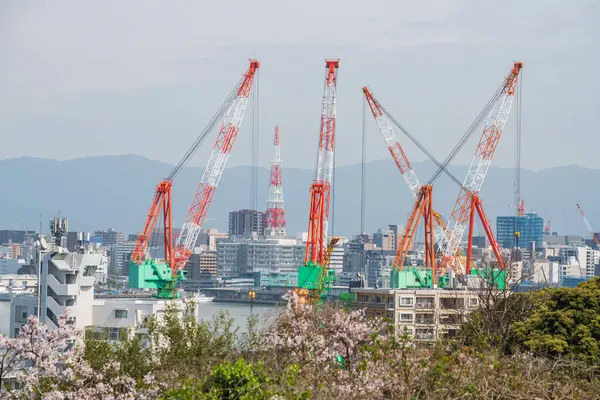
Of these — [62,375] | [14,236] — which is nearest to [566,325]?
[62,375]

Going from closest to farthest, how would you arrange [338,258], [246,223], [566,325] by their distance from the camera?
[566,325]
[338,258]
[246,223]

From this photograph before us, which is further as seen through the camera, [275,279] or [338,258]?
[338,258]

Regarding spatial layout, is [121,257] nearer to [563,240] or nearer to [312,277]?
[563,240]

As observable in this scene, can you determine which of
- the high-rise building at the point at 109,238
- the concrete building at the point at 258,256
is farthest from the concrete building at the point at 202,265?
the high-rise building at the point at 109,238

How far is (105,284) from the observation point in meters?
87.6

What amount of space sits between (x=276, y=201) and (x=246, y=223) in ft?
135

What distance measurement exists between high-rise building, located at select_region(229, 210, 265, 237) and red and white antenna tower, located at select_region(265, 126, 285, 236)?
17.8m

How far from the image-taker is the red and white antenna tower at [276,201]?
91250mm

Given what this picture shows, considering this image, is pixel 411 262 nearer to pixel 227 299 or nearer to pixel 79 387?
pixel 227 299

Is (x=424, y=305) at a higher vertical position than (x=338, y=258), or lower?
lower

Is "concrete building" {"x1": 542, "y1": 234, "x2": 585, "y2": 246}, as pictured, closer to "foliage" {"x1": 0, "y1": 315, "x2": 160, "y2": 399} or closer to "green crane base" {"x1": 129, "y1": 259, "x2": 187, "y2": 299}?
"green crane base" {"x1": 129, "y1": 259, "x2": 187, "y2": 299}

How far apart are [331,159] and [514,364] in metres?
32.8

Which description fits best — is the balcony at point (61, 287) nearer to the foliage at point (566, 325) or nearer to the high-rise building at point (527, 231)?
the foliage at point (566, 325)

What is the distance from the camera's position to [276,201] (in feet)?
323
